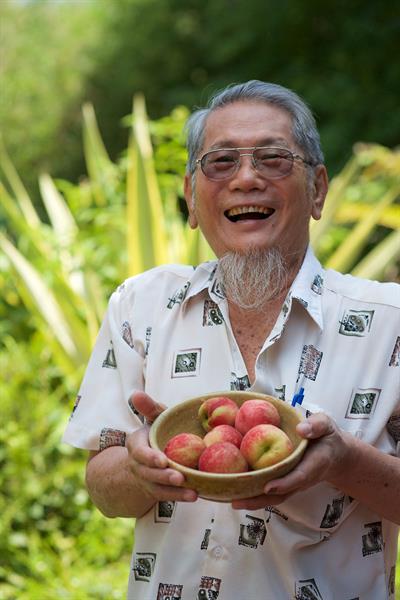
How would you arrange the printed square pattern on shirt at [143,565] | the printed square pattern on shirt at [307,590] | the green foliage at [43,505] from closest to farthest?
the printed square pattern on shirt at [307,590] → the printed square pattern on shirt at [143,565] → the green foliage at [43,505]

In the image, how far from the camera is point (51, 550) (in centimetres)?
382

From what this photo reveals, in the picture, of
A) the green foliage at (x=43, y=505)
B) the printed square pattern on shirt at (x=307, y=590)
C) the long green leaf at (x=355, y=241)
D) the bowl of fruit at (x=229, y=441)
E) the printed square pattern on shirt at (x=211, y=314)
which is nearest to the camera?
the bowl of fruit at (x=229, y=441)

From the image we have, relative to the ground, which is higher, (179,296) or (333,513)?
(179,296)

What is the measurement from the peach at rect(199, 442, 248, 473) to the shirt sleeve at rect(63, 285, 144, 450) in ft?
1.21

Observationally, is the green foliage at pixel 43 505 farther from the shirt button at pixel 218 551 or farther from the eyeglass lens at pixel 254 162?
the eyeglass lens at pixel 254 162

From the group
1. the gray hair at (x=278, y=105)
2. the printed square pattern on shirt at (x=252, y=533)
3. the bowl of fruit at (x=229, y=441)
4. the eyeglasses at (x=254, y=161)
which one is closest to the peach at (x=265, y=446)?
the bowl of fruit at (x=229, y=441)

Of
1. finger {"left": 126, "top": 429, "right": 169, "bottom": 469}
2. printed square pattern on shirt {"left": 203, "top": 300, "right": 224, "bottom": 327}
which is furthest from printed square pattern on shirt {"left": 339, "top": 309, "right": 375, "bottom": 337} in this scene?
finger {"left": 126, "top": 429, "right": 169, "bottom": 469}

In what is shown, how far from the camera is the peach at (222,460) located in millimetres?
1459

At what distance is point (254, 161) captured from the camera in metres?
1.83

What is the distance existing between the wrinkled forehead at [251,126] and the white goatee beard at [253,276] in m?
0.24

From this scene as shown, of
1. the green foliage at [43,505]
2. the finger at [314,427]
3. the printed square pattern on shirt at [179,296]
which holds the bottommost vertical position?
the green foliage at [43,505]

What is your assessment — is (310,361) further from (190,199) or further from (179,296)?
(190,199)

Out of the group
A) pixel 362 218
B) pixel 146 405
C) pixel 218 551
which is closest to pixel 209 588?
pixel 218 551

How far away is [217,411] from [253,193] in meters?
0.51
